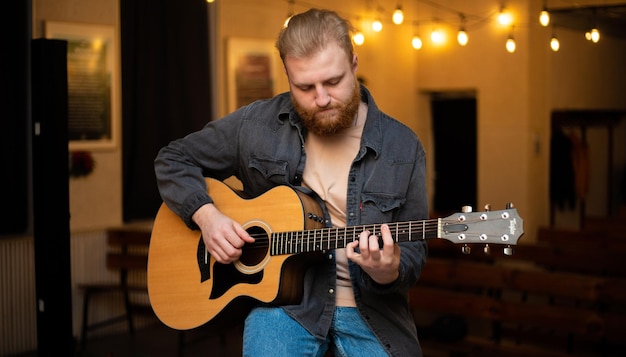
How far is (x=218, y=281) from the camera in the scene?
2.65 meters

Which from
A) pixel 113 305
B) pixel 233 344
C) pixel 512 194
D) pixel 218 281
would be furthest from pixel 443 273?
pixel 512 194

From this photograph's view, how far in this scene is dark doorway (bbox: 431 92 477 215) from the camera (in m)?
10.7

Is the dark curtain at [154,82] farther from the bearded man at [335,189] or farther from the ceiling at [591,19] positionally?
the bearded man at [335,189]

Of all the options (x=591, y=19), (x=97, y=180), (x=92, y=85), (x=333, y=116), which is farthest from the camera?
(x=591, y=19)

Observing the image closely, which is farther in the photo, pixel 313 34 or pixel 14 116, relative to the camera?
pixel 14 116

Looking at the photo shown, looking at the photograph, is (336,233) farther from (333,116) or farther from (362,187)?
(333,116)

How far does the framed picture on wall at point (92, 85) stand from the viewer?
6.73 metres

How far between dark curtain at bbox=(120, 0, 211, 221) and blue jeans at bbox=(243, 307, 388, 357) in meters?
4.98

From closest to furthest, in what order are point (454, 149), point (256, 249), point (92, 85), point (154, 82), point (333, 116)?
1. point (333, 116)
2. point (256, 249)
3. point (92, 85)
4. point (154, 82)
5. point (454, 149)

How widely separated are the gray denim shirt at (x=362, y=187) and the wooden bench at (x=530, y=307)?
264cm

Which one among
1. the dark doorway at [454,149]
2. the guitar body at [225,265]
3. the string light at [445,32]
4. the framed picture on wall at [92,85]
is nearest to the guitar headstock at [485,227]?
the guitar body at [225,265]

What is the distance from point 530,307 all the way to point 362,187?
9.48ft

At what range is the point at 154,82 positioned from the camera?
24.2 ft

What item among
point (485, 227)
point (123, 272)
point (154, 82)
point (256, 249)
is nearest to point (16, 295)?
point (123, 272)
